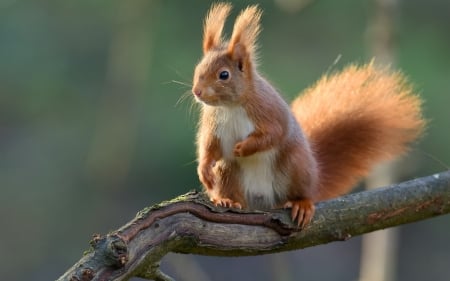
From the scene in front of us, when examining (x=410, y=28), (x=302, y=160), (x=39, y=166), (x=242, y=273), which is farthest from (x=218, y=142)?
(x=39, y=166)

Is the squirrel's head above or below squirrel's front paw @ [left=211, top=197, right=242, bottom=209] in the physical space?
above

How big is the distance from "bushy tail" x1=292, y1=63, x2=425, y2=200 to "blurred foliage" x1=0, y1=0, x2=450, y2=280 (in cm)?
390

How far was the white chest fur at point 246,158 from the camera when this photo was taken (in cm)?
266

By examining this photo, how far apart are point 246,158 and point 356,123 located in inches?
20.6

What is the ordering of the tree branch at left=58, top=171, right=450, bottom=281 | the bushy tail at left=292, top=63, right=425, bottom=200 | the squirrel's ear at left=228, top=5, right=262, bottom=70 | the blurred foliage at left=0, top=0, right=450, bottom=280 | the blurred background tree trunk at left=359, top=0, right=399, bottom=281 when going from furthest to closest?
the blurred foliage at left=0, top=0, right=450, bottom=280, the blurred background tree trunk at left=359, top=0, right=399, bottom=281, the bushy tail at left=292, top=63, right=425, bottom=200, the squirrel's ear at left=228, top=5, right=262, bottom=70, the tree branch at left=58, top=171, right=450, bottom=281

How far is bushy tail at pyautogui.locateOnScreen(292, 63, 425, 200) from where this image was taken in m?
3.02

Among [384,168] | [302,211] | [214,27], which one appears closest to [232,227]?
[302,211]

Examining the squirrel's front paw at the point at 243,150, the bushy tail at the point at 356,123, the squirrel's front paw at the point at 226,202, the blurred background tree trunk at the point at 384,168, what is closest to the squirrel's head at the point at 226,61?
the squirrel's front paw at the point at 243,150

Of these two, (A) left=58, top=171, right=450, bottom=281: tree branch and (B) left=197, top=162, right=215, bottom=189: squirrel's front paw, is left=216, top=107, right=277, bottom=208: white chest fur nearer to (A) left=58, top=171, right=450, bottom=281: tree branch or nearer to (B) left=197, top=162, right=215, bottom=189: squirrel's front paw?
(B) left=197, top=162, right=215, bottom=189: squirrel's front paw

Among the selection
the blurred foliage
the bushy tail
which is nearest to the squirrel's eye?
the bushy tail

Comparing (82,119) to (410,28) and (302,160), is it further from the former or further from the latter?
(302,160)

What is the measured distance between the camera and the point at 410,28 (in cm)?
792

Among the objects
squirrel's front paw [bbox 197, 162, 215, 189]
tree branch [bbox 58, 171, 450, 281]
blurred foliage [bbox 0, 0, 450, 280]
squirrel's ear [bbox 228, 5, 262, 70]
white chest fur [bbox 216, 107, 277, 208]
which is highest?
blurred foliage [bbox 0, 0, 450, 280]

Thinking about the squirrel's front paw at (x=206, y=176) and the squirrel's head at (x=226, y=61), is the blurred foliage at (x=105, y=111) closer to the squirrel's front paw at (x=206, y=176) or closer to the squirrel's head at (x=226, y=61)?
the squirrel's head at (x=226, y=61)
